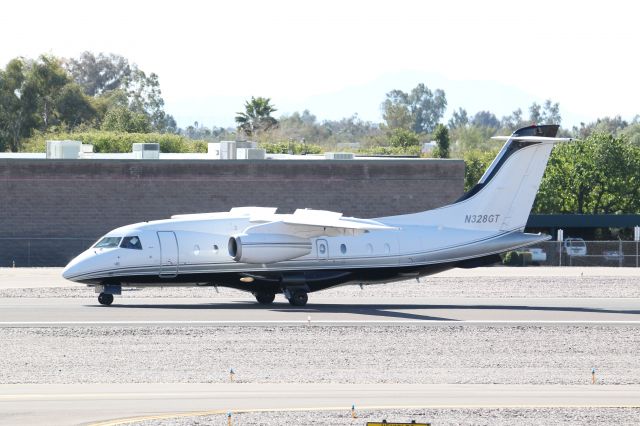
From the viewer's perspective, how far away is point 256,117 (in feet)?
411

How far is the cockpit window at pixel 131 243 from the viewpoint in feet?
123

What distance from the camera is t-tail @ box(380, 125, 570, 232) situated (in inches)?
1612

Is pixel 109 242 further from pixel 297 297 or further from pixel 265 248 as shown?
pixel 297 297

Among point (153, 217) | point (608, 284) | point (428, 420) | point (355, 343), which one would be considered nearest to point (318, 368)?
point (355, 343)

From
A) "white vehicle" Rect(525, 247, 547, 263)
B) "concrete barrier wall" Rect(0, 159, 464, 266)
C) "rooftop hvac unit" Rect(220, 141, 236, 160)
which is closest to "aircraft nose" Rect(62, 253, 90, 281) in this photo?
"concrete barrier wall" Rect(0, 159, 464, 266)

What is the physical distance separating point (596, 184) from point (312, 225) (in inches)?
2108

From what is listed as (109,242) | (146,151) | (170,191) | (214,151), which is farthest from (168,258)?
(214,151)

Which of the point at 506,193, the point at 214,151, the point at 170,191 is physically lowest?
the point at 170,191

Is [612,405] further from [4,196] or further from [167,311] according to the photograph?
[4,196]

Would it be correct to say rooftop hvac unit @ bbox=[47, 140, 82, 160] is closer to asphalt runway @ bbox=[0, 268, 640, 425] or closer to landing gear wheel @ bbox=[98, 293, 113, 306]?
asphalt runway @ bbox=[0, 268, 640, 425]

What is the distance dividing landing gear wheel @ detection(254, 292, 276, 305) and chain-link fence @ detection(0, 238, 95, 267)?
75.1 ft

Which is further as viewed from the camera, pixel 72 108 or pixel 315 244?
pixel 72 108

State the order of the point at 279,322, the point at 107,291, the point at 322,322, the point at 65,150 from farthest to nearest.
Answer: the point at 65,150 → the point at 107,291 → the point at 322,322 → the point at 279,322

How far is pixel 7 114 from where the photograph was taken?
120 metres
